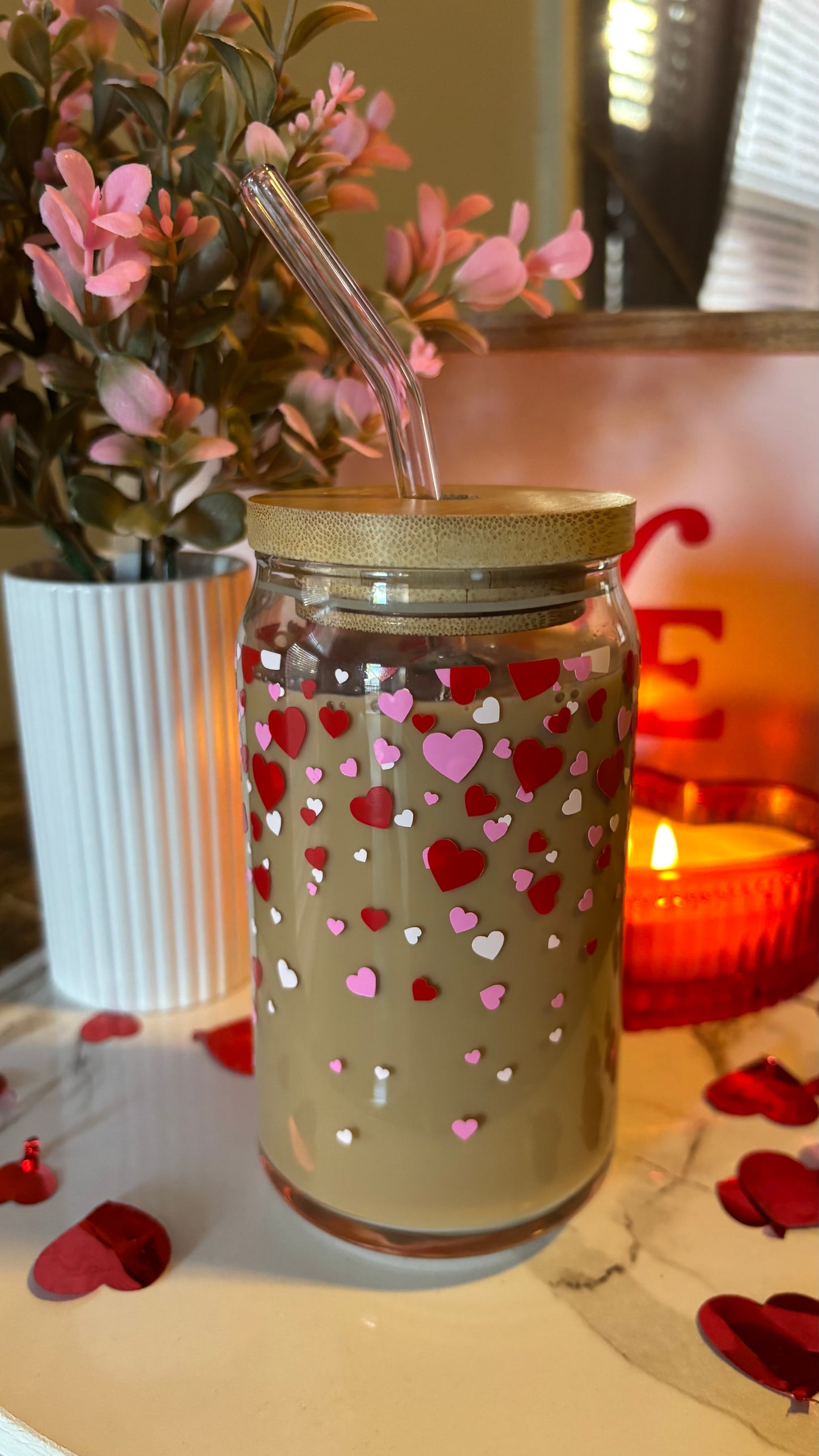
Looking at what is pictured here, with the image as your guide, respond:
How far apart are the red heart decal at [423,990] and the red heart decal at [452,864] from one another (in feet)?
0.12

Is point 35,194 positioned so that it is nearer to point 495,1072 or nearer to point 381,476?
point 381,476

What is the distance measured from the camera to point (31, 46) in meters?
0.46

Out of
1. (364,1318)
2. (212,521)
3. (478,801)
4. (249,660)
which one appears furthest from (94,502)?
(364,1318)

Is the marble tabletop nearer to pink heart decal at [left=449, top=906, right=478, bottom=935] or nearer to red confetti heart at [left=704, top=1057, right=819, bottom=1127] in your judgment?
red confetti heart at [left=704, top=1057, right=819, bottom=1127]

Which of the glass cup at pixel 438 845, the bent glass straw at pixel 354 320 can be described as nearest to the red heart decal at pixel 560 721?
the glass cup at pixel 438 845

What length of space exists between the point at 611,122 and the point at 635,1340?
2.28ft

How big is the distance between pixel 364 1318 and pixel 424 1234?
0.04m

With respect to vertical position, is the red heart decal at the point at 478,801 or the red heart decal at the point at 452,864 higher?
the red heart decal at the point at 478,801

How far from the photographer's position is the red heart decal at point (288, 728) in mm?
375

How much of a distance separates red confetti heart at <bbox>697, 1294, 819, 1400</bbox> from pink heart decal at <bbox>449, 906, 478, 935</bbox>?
6.8 inches

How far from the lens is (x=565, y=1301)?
403 millimetres

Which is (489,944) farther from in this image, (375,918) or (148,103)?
(148,103)

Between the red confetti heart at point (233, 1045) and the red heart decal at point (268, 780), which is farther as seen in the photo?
the red confetti heart at point (233, 1045)

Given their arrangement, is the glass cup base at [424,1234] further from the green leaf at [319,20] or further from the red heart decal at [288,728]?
the green leaf at [319,20]
